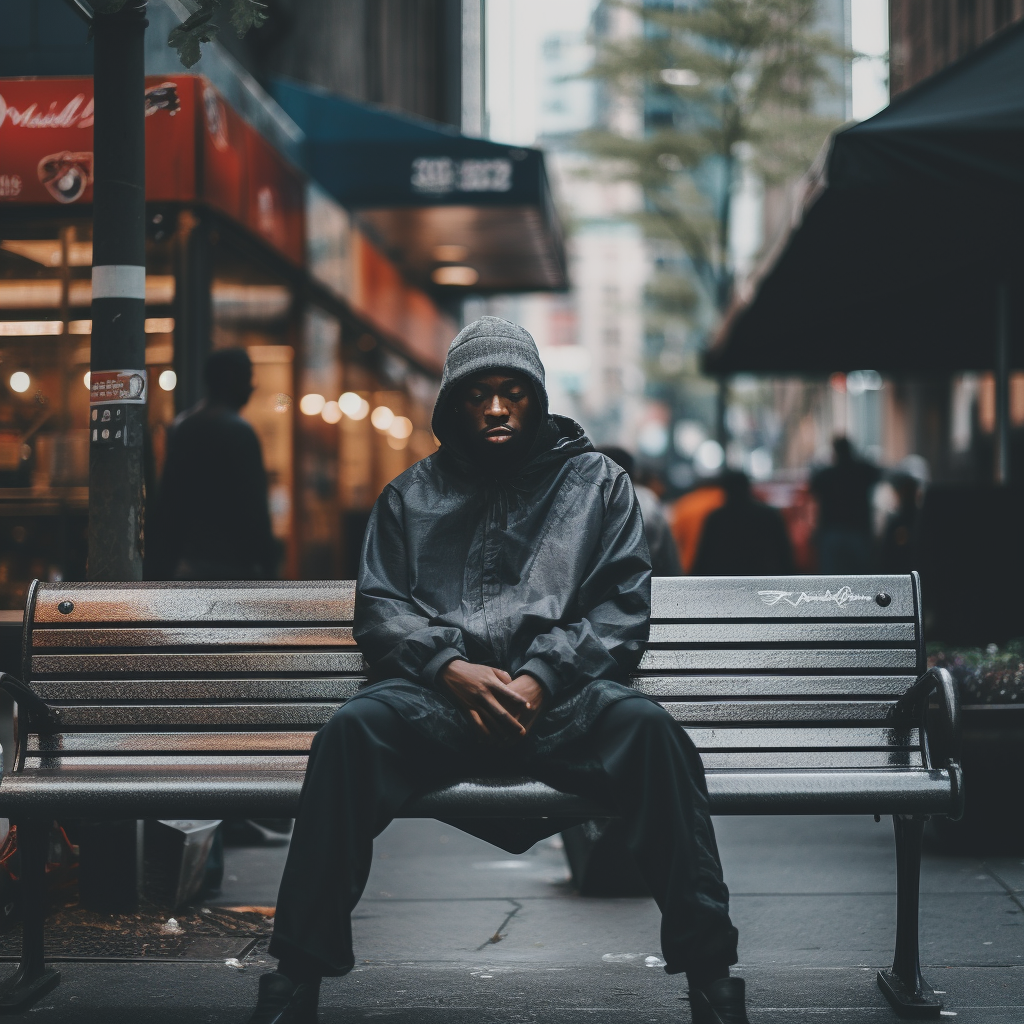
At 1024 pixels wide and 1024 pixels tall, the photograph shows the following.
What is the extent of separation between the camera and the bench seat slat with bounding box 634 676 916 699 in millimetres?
3955

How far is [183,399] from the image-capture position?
772 centimetres

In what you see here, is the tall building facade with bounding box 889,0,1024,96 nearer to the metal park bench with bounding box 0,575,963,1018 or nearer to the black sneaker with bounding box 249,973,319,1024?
the metal park bench with bounding box 0,575,963,1018

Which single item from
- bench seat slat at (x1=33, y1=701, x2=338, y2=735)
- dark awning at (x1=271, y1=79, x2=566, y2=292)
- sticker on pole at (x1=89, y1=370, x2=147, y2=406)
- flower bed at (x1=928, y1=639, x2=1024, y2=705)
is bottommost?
flower bed at (x1=928, y1=639, x2=1024, y2=705)

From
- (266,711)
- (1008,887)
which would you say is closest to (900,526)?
(1008,887)

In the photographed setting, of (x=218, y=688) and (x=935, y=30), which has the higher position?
(x=935, y=30)

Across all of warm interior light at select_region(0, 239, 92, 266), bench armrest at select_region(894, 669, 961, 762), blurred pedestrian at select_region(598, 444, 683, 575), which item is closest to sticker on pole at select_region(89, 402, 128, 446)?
blurred pedestrian at select_region(598, 444, 683, 575)

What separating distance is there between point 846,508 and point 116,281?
29.8 feet

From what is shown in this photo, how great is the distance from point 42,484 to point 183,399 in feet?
3.00

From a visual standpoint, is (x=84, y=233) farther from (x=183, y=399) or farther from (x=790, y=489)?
(x=790, y=489)

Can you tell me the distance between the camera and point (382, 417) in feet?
56.5

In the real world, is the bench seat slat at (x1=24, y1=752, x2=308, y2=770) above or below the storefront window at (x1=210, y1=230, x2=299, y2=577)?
below

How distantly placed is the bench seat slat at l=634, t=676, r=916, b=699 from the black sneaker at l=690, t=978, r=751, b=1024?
99 centimetres

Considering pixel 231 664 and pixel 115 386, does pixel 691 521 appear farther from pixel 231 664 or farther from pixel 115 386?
pixel 231 664

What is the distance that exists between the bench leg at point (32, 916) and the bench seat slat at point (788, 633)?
5.88ft
